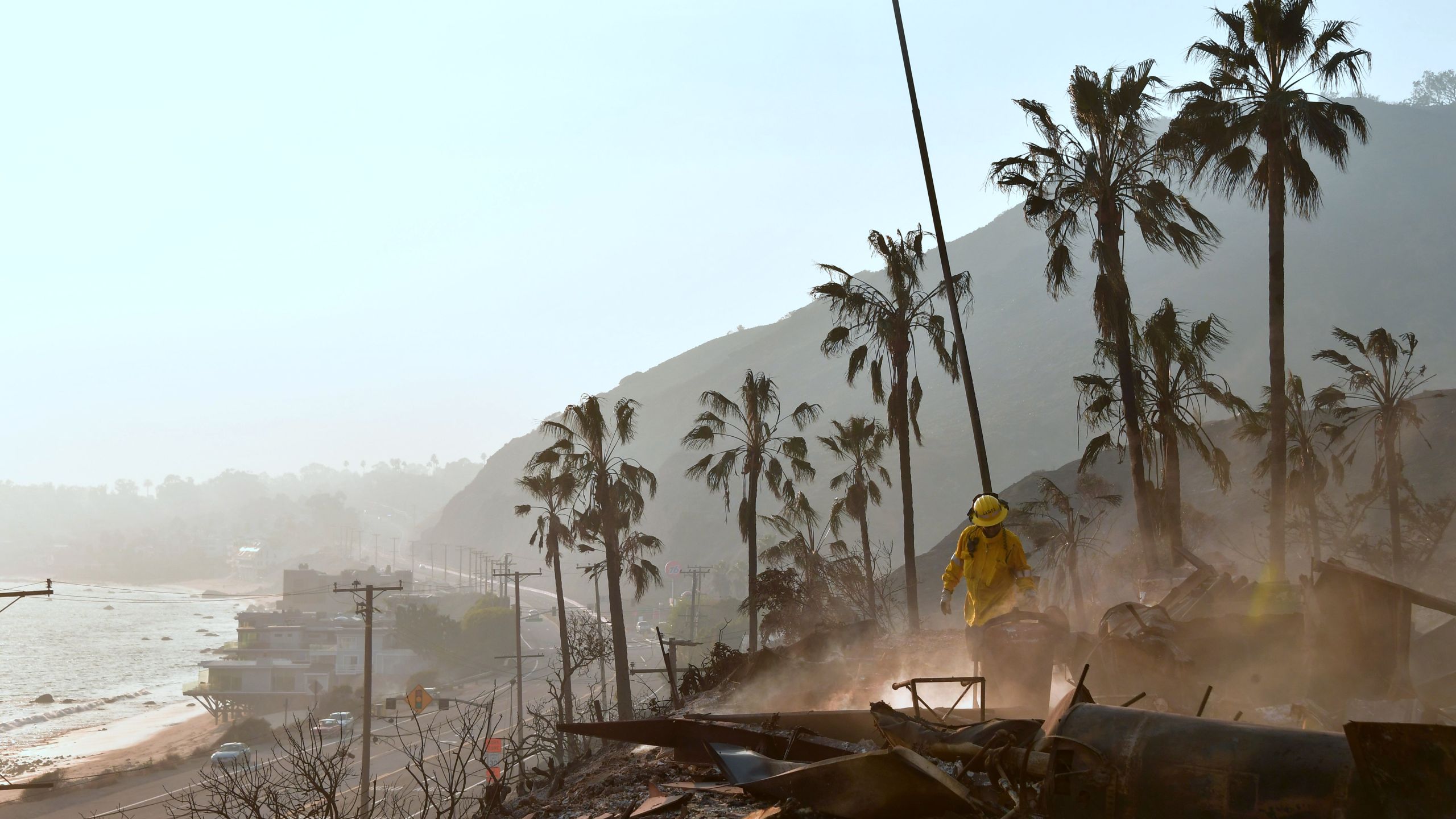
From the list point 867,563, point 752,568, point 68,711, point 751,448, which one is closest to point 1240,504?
point 867,563

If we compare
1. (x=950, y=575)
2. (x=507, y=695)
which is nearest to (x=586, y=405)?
(x=950, y=575)

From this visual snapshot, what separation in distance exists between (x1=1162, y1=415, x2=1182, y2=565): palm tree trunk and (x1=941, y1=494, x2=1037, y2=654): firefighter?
1260 cm

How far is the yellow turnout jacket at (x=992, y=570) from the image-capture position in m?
8.20

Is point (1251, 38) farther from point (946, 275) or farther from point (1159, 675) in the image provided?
point (1159, 675)

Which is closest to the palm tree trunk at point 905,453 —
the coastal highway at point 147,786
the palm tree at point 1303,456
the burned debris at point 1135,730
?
the burned debris at point 1135,730

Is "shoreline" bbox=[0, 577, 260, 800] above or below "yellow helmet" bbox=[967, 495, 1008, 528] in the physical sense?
below

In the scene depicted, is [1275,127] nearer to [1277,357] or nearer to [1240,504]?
[1277,357]

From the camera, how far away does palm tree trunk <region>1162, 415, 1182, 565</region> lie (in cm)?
1964

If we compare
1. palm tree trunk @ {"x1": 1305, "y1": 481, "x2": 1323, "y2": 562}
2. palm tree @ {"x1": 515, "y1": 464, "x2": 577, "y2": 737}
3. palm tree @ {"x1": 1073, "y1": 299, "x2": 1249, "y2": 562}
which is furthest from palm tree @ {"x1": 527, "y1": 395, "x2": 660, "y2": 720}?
palm tree trunk @ {"x1": 1305, "y1": 481, "x2": 1323, "y2": 562}

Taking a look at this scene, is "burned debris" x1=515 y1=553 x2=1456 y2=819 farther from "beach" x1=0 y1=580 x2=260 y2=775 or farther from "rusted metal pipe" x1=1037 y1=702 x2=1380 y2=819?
"beach" x1=0 y1=580 x2=260 y2=775

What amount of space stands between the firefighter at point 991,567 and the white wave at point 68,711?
117343mm

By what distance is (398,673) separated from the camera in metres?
98.4

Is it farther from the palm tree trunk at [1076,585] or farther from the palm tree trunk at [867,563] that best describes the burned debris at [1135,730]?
the palm tree trunk at [1076,585]

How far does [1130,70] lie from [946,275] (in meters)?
7.77
